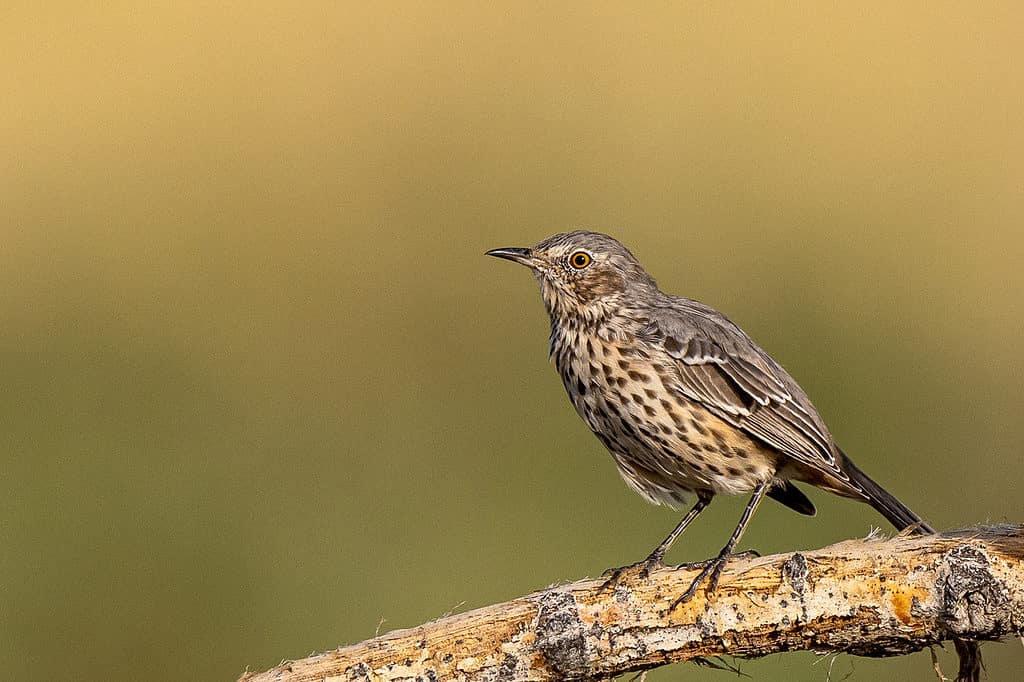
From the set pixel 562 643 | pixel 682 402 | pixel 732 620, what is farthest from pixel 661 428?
pixel 562 643

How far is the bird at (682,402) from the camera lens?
23.5 feet

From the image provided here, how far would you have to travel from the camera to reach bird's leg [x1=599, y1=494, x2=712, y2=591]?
20.2 ft

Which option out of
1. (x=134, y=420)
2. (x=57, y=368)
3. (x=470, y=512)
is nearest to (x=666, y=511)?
(x=470, y=512)

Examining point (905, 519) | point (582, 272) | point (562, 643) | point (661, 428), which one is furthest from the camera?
point (582, 272)

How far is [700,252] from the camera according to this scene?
1488cm

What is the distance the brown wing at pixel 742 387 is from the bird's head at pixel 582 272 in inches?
10.3

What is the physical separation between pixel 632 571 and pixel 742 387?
4.45 feet

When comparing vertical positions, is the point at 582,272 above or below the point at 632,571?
above

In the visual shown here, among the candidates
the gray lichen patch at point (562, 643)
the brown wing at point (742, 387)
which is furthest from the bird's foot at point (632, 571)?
the brown wing at point (742, 387)

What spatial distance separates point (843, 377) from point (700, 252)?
2084 millimetres

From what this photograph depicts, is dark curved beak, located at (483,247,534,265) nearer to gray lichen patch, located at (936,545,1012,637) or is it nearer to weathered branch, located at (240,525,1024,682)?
weathered branch, located at (240,525,1024,682)

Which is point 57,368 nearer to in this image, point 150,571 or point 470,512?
point 150,571

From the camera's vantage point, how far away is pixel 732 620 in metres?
5.79

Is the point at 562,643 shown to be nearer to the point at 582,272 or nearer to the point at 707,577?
the point at 707,577
